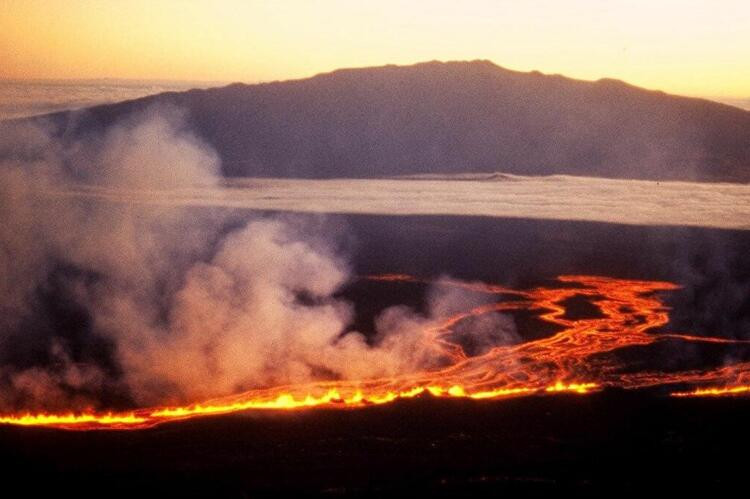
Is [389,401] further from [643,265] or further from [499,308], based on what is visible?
[643,265]

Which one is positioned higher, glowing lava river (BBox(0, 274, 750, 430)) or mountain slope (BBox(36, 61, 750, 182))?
mountain slope (BBox(36, 61, 750, 182))

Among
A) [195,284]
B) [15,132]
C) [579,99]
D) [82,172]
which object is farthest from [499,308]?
[579,99]


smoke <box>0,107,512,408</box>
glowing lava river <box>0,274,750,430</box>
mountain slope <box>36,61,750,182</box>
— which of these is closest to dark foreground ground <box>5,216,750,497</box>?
glowing lava river <box>0,274,750,430</box>

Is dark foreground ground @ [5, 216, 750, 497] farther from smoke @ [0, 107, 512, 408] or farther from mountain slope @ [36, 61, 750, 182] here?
mountain slope @ [36, 61, 750, 182]

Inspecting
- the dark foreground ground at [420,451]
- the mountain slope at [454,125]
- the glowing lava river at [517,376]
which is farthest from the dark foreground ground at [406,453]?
the mountain slope at [454,125]

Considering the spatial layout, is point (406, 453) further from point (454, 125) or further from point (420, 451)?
point (454, 125)

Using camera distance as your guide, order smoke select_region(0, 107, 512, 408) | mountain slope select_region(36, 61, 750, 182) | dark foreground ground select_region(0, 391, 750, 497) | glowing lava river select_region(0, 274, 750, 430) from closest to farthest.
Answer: dark foreground ground select_region(0, 391, 750, 497) < glowing lava river select_region(0, 274, 750, 430) < smoke select_region(0, 107, 512, 408) < mountain slope select_region(36, 61, 750, 182)

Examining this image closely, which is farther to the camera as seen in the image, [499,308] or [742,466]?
[499,308]

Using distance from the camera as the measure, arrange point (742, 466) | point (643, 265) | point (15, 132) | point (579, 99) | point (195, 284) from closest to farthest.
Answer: point (742, 466)
point (195, 284)
point (643, 265)
point (15, 132)
point (579, 99)
